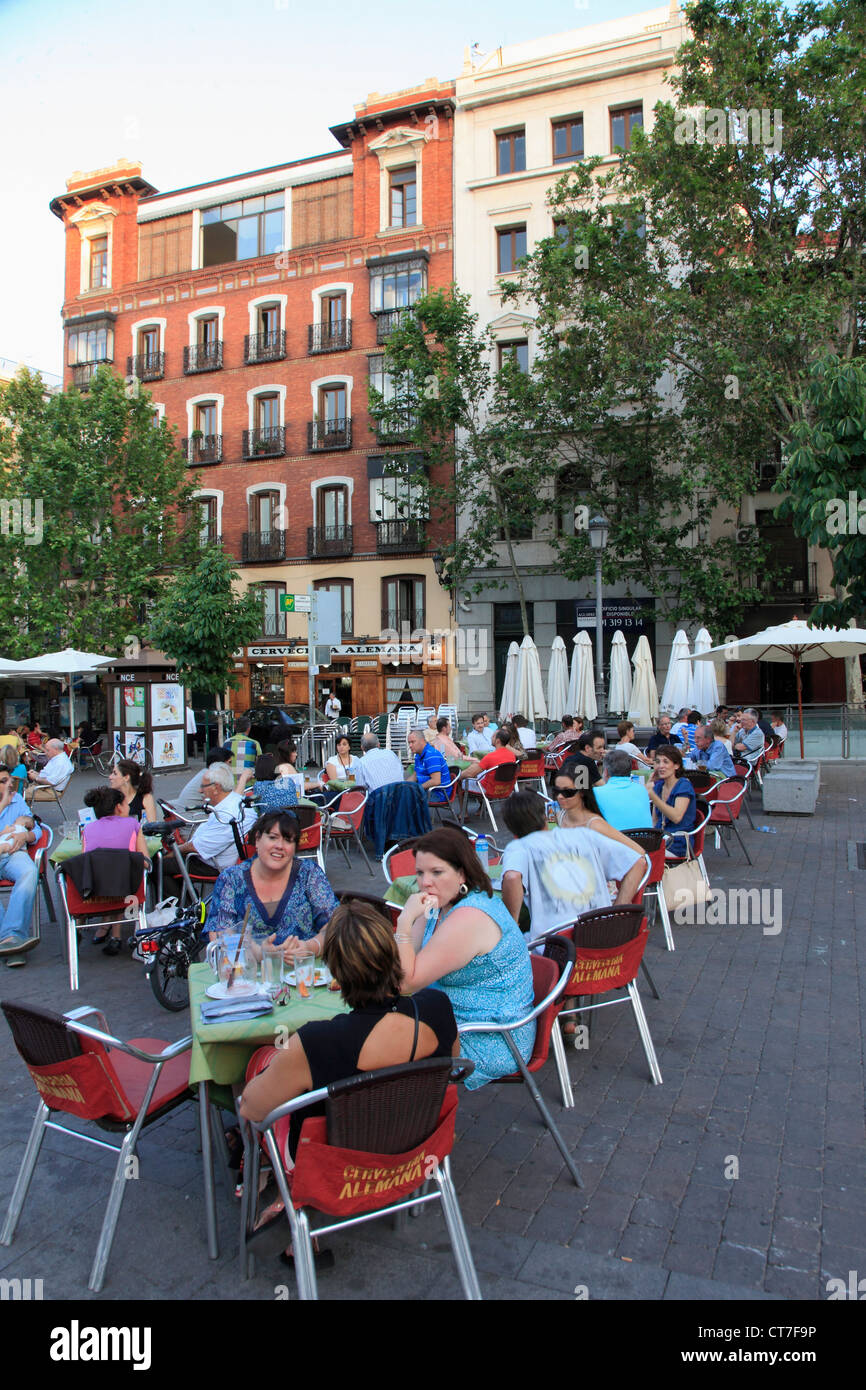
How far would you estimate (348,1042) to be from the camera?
2.42m

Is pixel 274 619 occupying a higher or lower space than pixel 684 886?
higher

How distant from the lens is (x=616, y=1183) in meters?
3.22

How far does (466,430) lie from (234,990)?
23.1 metres

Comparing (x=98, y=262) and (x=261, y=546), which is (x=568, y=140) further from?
(x=98, y=262)

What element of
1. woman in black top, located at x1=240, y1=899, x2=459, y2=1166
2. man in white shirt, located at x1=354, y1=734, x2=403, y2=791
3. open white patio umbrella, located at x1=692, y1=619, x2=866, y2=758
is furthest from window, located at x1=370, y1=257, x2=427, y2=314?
woman in black top, located at x1=240, y1=899, x2=459, y2=1166

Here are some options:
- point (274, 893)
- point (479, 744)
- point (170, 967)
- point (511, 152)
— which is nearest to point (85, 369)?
point (511, 152)

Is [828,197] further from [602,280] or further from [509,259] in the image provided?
[509,259]

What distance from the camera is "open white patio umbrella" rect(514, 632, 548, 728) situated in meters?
17.5

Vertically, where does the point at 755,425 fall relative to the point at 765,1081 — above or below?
above

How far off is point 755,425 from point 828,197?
15.7ft

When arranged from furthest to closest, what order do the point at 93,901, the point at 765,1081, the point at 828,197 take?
the point at 828,197, the point at 93,901, the point at 765,1081

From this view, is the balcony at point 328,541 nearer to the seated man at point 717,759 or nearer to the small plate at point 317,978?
the seated man at point 717,759

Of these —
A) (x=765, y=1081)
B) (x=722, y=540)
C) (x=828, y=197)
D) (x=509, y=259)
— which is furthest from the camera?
(x=509, y=259)
